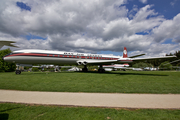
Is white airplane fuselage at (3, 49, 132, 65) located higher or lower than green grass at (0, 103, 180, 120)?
higher

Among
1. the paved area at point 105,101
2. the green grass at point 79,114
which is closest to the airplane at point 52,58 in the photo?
the paved area at point 105,101

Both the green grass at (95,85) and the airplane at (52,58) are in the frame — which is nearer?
the green grass at (95,85)

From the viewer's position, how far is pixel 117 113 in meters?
3.23

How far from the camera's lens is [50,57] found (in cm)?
1741

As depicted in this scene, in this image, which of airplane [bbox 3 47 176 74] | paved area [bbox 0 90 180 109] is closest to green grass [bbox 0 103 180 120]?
paved area [bbox 0 90 180 109]

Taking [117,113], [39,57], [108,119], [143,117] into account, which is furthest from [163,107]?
[39,57]

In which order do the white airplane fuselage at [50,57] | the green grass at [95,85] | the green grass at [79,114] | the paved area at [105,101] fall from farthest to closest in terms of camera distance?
the white airplane fuselage at [50,57] → the green grass at [95,85] → the paved area at [105,101] → the green grass at [79,114]

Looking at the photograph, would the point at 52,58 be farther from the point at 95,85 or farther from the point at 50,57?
the point at 95,85

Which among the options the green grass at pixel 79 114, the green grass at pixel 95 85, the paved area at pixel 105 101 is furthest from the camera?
the green grass at pixel 95 85

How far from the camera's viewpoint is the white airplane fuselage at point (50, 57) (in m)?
15.6

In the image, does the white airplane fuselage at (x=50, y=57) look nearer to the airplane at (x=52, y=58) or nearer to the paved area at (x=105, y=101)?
the airplane at (x=52, y=58)

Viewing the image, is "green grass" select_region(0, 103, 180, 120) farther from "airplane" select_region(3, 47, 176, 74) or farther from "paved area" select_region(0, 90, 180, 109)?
"airplane" select_region(3, 47, 176, 74)

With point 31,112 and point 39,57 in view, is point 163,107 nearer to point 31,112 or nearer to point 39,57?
point 31,112

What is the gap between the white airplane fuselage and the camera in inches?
615
